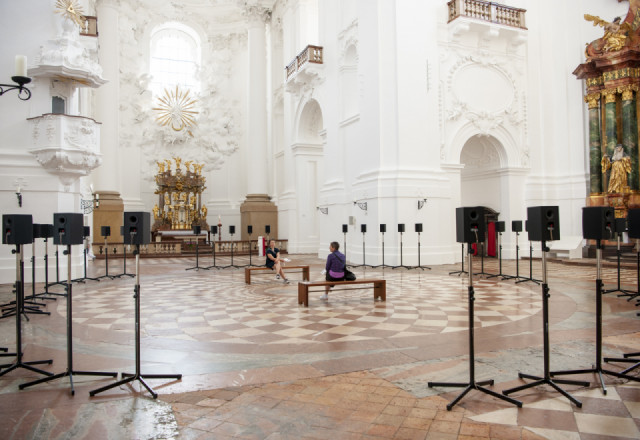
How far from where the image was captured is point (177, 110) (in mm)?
28891

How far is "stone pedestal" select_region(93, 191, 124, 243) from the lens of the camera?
22625mm

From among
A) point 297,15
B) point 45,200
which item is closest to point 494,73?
point 297,15

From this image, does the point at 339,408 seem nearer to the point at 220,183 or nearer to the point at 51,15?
the point at 51,15

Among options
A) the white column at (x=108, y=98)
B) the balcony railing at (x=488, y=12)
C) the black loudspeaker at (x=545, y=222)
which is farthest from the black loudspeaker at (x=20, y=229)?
the white column at (x=108, y=98)

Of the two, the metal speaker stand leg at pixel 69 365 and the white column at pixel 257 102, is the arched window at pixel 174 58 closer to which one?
the white column at pixel 257 102

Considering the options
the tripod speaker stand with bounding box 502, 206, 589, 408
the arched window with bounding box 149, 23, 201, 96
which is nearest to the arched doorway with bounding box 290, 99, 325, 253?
the arched window with bounding box 149, 23, 201, 96

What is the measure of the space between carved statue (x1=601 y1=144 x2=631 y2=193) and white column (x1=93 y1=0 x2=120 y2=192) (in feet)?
70.1

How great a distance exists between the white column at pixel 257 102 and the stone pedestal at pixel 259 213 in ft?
1.64

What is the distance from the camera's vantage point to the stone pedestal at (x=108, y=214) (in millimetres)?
22625

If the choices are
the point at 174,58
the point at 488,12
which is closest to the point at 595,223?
the point at 488,12

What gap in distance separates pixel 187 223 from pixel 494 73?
690 inches

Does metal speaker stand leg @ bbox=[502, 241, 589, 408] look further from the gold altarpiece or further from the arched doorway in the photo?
the arched doorway

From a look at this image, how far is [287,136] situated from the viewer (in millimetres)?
24750

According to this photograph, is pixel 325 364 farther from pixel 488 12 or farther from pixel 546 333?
pixel 488 12
